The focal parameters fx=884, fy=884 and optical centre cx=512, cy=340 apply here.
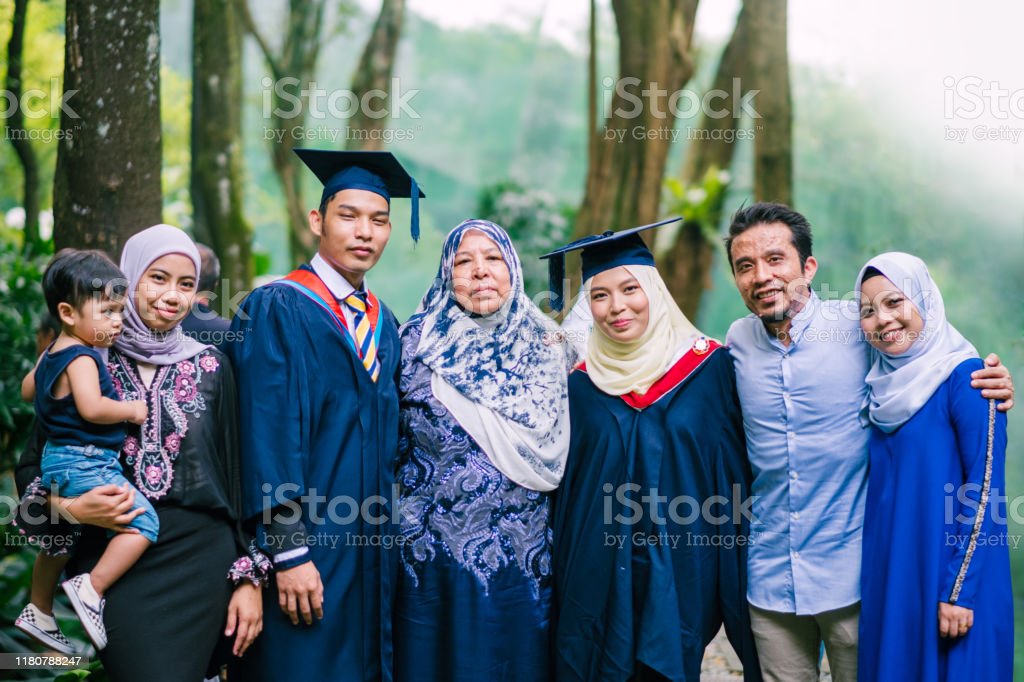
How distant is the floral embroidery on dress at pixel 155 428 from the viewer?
2.49m

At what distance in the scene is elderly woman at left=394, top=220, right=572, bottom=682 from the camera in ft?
9.11

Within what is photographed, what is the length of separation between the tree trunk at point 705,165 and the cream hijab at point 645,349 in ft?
15.8

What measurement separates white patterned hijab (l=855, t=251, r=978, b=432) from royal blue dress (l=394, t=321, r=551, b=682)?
113 centimetres

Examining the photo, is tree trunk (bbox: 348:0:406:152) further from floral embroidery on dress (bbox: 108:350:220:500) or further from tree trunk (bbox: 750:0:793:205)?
floral embroidery on dress (bbox: 108:350:220:500)

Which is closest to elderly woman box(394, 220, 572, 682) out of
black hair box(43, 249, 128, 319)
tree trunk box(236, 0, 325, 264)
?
black hair box(43, 249, 128, 319)

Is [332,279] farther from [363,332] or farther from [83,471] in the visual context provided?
[83,471]

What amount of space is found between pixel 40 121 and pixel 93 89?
412 inches

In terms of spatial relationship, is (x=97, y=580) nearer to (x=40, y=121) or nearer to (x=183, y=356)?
(x=183, y=356)

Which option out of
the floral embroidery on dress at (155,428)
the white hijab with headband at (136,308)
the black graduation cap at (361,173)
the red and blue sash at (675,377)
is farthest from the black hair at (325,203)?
the red and blue sash at (675,377)

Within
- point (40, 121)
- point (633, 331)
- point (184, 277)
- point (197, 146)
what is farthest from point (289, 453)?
point (40, 121)

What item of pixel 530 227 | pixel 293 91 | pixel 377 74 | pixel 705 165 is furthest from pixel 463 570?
pixel 293 91

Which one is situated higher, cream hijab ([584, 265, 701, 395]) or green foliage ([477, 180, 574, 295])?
green foliage ([477, 180, 574, 295])

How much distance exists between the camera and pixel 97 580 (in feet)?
7.93

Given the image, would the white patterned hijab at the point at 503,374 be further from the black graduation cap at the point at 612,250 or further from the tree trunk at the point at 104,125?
the tree trunk at the point at 104,125
